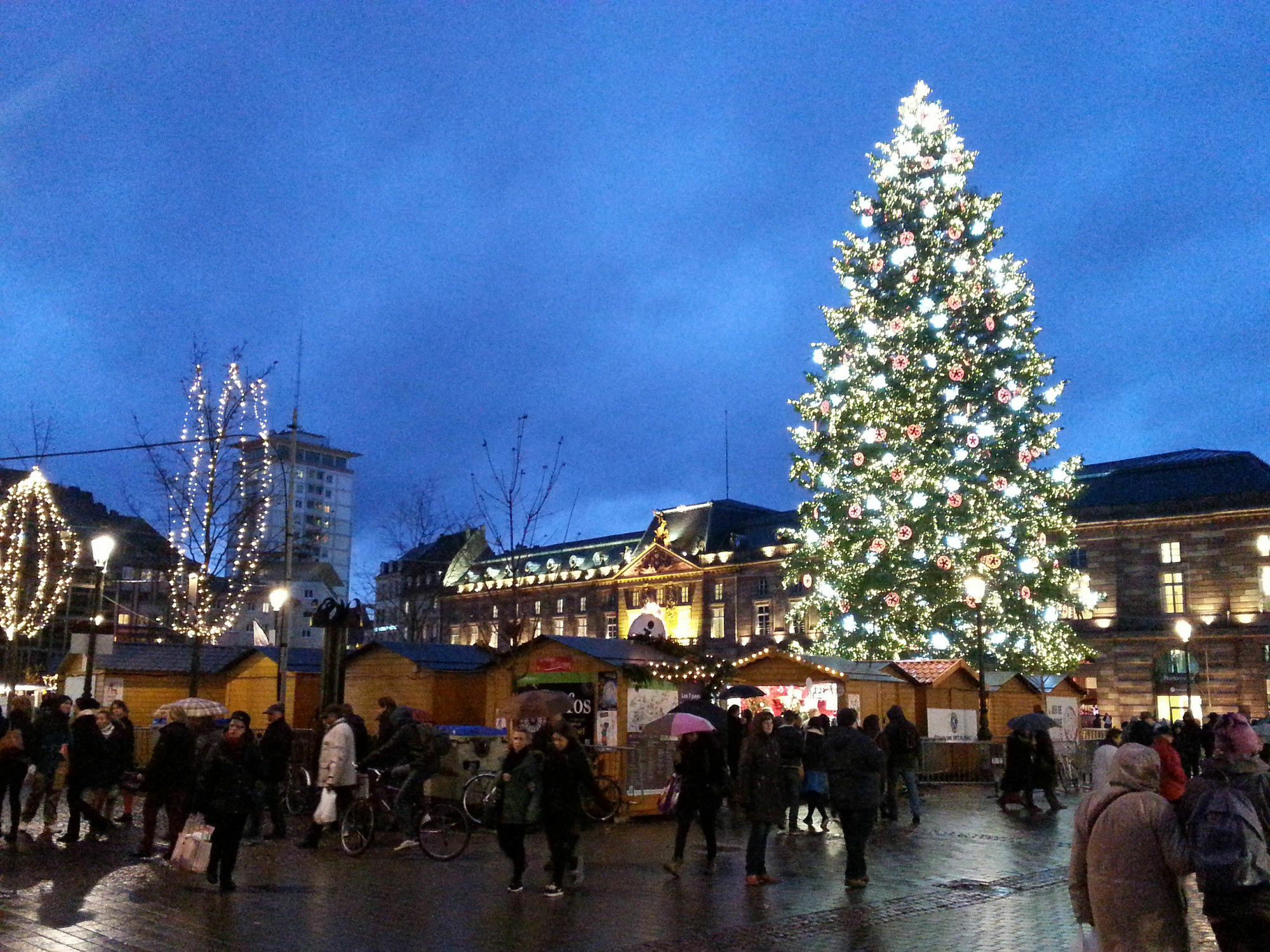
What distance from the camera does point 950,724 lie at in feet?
98.4

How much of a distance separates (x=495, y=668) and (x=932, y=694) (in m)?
11.9

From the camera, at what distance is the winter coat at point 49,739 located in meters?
15.1

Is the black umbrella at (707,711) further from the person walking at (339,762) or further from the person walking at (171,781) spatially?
the person walking at (171,781)

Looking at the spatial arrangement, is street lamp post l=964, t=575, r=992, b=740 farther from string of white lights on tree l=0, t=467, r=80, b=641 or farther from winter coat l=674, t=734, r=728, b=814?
string of white lights on tree l=0, t=467, r=80, b=641

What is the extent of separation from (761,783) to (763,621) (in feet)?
221

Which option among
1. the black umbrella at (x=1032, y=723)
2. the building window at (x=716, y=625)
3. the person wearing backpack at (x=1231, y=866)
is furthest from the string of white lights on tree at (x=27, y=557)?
the building window at (x=716, y=625)

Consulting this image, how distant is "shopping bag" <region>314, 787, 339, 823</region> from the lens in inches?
554

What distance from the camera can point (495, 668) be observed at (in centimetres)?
2328

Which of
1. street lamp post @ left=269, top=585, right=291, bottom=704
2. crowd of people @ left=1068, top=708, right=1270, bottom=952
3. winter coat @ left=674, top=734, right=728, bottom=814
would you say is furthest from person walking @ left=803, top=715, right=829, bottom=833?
crowd of people @ left=1068, top=708, right=1270, bottom=952

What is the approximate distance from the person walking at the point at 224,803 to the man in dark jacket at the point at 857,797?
5708 millimetres

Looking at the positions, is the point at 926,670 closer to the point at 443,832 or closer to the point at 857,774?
the point at 857,774

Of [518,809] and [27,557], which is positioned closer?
[518,809]

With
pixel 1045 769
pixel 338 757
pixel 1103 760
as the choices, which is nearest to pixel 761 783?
pixel 1103 760

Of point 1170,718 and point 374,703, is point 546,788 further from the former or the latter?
point 1170,718
